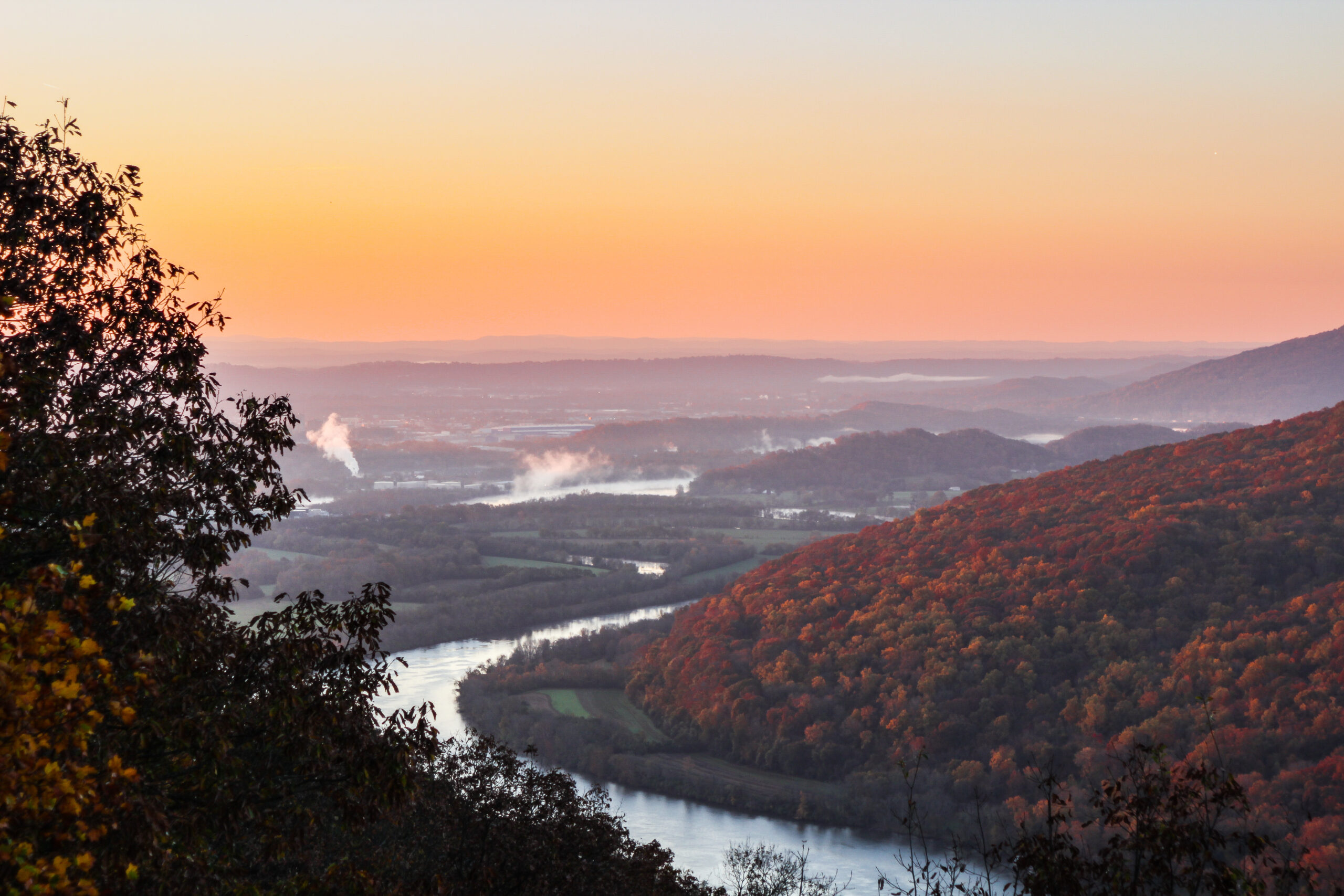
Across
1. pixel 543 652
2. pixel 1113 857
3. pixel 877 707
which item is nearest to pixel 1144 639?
pixel 877 707

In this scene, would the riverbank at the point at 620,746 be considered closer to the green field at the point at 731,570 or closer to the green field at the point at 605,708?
the green field at the point at 605,708

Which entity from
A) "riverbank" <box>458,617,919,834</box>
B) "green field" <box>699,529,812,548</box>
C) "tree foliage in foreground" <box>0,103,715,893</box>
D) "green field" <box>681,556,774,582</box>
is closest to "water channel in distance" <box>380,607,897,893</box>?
"riverbank" <box>458,617,919,834</box>

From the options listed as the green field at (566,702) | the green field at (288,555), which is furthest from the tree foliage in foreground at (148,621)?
the green field at (288,555)

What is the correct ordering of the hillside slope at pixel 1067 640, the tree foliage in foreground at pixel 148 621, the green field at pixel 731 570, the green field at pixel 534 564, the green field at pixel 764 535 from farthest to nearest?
the green field at pixel 764 535 < the green field at pixel 534 564 < the green field at pixel 731 570 < the hillside slope at pixel 1067 640 < the tree foliage in foreground at pixel 148 621

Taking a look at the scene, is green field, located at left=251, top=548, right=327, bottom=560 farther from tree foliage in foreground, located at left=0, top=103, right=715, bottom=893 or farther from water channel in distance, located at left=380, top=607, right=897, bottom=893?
tree foliage in foreground, located at left=0, top=103, right=715, bottom=893

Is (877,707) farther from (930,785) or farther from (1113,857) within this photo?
(1113,857)
